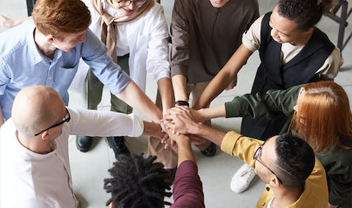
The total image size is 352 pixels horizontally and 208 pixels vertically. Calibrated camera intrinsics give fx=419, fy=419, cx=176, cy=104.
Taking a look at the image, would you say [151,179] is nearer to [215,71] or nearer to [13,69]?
[13,69]

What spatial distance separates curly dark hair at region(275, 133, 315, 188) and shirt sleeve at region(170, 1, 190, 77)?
85 centimetres

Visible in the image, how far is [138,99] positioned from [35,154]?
69cm

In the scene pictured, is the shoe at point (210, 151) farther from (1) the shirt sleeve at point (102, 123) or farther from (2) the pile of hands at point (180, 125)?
(1) the shirt sleeve at point (102, 123)

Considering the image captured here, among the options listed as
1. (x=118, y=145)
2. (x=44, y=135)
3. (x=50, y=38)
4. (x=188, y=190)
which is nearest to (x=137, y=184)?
(x=188, y=190)

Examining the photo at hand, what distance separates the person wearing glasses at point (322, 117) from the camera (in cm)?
163

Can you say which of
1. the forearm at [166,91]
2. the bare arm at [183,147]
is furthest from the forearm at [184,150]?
the forearm at [166,91]

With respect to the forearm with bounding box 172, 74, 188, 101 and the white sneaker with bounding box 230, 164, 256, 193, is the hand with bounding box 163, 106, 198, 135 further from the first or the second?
the white sneaker with bounding box 230, 164, 256, 193

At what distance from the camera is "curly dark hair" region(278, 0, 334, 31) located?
5.76ft

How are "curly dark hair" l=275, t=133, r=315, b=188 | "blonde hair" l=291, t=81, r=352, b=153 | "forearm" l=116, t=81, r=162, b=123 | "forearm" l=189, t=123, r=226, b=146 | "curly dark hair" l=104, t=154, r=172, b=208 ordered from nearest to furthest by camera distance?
"curly dark hair" l=104, t=154, r=172, b=208, "curly dark hair" l=275, t=133, r=315, b=188, "blonde hair" l=291, t=81, r=352, b=153, "forearm" l=189, t=123, r=226, b=146, "forearm" l=116, t=81, r=162, b=123

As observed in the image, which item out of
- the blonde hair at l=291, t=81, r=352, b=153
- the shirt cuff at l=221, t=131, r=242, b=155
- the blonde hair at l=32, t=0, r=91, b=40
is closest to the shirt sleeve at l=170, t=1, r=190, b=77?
the shirt cuff at l=221, t=131, r=242, b=155

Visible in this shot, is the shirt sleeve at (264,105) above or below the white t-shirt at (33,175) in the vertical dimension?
above

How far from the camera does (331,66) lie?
6.25 ft

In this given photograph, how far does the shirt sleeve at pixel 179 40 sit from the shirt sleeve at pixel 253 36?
29 cm

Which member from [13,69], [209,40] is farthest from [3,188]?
[209,40]
